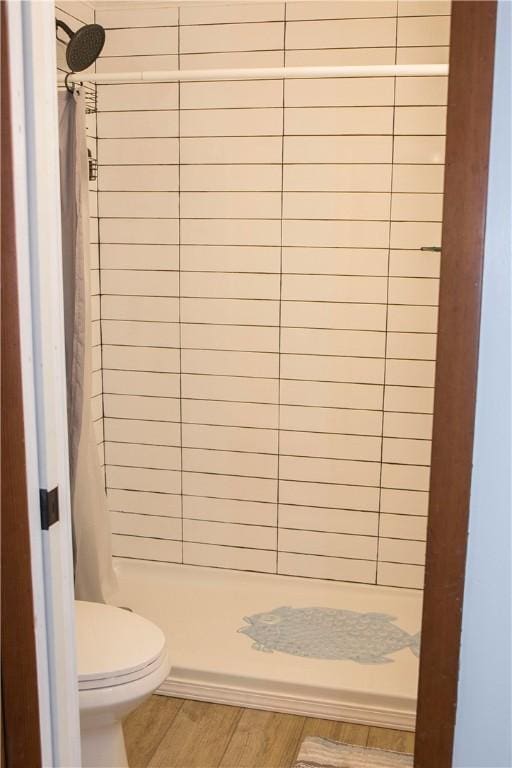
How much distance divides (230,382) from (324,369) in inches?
15.5

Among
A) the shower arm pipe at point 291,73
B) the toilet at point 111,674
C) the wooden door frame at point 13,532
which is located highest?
the shower arm pipe at point 291,73

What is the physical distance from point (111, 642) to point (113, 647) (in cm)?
2

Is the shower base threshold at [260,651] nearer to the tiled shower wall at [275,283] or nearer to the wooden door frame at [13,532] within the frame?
the tiled shower wall at [275,283]

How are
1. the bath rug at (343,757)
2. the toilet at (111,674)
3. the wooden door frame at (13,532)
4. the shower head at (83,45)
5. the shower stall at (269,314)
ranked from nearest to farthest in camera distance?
1. the wooden door frame at (13,532)
2. the toilet at (111,674)
3. the bath rug at (343,757)
4. the shower head at (83,45)
5. the shower stall at (269,314)

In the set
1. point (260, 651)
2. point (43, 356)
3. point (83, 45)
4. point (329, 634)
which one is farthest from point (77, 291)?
point (329, 634)

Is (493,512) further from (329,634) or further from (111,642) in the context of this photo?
(329,634)

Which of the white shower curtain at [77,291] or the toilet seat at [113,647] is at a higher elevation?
the white shower curtain at [77,291]

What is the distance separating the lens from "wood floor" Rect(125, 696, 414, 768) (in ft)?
7.70

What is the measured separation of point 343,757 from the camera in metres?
2.35

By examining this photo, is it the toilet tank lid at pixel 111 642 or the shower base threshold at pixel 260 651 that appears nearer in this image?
the toilet tank lid at pixel 111 642

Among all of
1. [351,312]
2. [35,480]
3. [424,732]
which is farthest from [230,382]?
[424,732]

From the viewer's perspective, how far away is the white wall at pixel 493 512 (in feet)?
3.47

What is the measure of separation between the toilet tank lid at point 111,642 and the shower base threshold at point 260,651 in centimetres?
50

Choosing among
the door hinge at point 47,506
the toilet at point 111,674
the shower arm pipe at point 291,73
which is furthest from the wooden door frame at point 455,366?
the shower arm pipe at point 291,73
